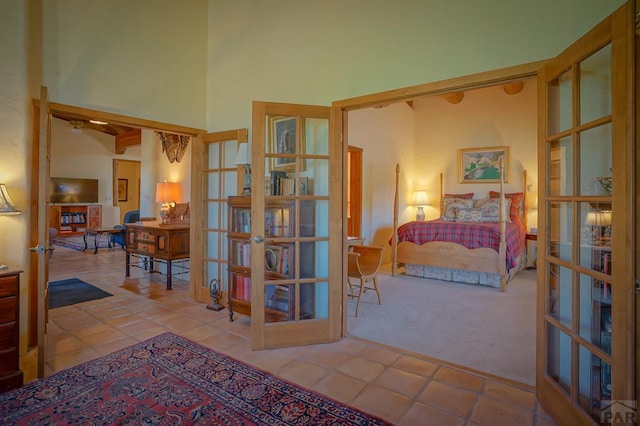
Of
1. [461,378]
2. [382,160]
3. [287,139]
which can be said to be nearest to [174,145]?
[287,139]

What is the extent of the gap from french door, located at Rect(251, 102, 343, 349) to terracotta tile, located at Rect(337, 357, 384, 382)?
0.40 m

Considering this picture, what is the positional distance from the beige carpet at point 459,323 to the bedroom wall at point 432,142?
2.08m

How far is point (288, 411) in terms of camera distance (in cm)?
196


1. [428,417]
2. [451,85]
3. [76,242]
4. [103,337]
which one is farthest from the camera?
[76,242]

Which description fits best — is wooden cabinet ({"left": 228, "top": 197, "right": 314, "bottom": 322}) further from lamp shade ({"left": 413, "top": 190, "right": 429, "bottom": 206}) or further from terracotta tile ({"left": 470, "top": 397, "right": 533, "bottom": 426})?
lamp shade ({"left": 413, "top": 190, "right": 429, "bottom": 206})

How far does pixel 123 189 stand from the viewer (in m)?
11.9

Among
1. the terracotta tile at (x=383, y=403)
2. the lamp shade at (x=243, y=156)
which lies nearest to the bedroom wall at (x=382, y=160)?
the lamp shade at (x=243, y=156)

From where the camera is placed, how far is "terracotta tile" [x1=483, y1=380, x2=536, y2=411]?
2.06m

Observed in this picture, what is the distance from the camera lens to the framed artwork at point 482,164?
7.01m

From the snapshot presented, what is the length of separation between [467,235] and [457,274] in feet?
2.09

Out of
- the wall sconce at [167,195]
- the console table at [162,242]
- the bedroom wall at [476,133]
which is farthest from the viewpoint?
the bedroom wall at [476,133]

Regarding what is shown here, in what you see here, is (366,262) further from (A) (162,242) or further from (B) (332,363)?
(A) (162,242)

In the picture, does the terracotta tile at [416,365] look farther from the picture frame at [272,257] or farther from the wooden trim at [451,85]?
the wooden trim at [451,85]

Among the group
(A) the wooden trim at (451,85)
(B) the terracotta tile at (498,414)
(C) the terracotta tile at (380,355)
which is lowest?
(B) the terracotta tile at (498,414)
